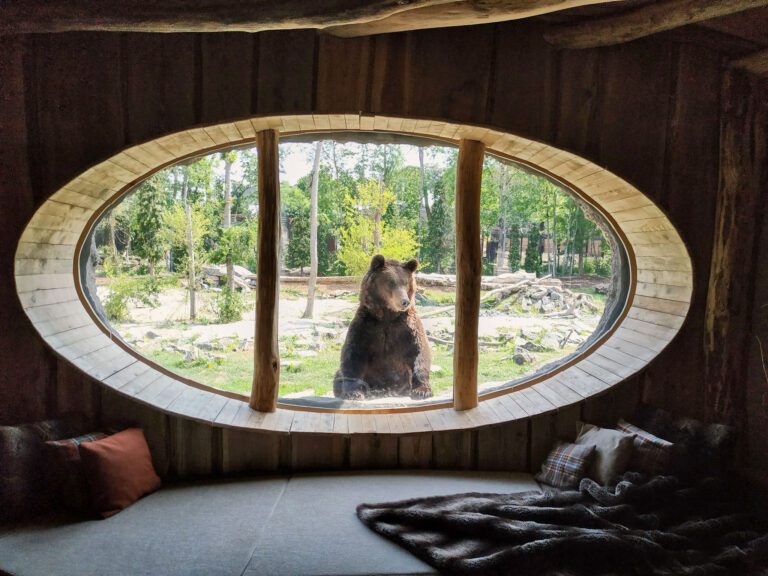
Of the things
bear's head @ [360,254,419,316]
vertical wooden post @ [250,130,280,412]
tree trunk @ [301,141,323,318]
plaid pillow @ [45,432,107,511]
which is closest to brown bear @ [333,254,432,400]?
bear's head @ [360,254,419,316]

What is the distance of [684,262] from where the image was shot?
92.0 inches

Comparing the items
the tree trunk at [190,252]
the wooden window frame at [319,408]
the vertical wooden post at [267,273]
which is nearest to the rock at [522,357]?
the wooden window frame at [319,408]

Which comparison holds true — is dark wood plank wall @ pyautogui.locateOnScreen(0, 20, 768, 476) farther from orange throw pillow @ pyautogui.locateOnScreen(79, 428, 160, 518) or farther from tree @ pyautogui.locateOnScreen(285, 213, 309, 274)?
tree @ pyautogui.locateOnScreen(285, 213, 309, 274)

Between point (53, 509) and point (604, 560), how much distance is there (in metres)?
2.11

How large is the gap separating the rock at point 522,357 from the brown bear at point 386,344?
48 centimetres

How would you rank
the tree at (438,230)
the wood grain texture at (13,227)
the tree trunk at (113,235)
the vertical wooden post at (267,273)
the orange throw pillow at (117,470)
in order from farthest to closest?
1. the tree at (438,230)
2. the tree trunk at (113,235)
3. the vertical wooden post at (267,273)
4. the wood grain texture at (13,227)
5. the orange throw pillow at (117,470)

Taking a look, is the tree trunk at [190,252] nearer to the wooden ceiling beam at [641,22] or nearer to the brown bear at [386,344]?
the brown bear at [386,344]

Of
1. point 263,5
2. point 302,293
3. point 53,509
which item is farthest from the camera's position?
point 302,293

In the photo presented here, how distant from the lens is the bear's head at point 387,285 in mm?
2744

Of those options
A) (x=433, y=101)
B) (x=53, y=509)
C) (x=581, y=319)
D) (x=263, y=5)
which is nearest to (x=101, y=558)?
(x=53, y=509)

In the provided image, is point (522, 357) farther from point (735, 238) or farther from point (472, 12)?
point (472, 12)

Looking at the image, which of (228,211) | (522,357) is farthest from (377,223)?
(522,357)

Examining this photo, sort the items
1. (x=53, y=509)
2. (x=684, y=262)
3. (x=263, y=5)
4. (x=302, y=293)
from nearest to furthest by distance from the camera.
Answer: (x=263, y=5) < (x=53, y=509) < (x=684, y=262) < (x=302, y=293)

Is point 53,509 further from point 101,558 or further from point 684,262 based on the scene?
point 684,262
